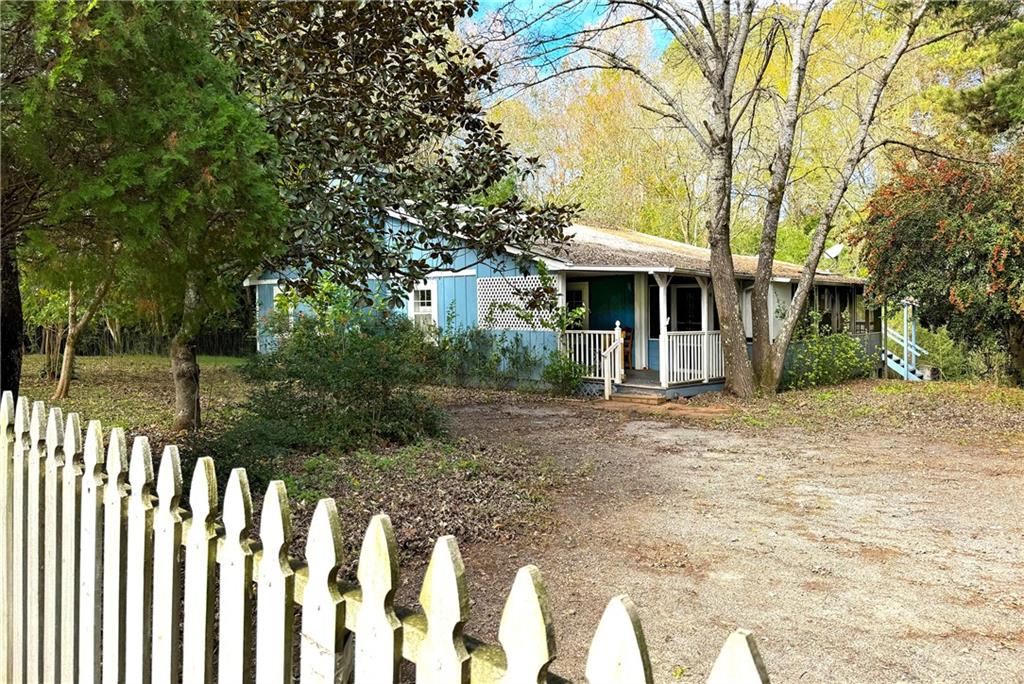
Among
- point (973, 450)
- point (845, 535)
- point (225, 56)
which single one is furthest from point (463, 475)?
point (973, 450)

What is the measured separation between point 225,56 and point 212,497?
515 cm

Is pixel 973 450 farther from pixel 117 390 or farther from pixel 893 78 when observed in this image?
pixel 893 78

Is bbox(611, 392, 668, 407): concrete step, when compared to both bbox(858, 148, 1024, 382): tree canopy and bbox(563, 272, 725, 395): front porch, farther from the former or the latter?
bbox(858, 148, 1024, 382): tree canopy

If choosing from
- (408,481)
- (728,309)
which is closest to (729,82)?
(728,309)

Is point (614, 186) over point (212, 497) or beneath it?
over

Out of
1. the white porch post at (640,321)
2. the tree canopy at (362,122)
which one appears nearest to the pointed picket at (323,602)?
the tree canopy at (362,122)

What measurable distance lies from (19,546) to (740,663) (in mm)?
2489

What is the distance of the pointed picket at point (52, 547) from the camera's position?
2.15m

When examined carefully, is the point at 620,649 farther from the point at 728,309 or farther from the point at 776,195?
the point at 776,195

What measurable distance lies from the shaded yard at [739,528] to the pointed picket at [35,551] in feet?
6.41

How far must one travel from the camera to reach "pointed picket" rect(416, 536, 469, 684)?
1150mm

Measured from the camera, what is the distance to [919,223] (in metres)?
14.5

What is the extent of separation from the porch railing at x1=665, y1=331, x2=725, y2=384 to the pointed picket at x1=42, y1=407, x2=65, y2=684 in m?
13.2

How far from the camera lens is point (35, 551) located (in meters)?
2.31
